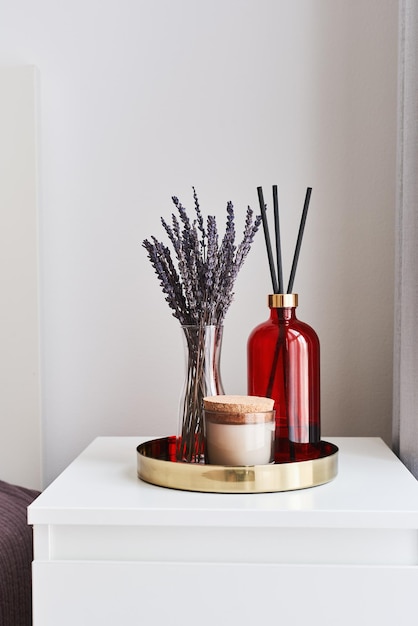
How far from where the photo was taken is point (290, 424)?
3.57 ft

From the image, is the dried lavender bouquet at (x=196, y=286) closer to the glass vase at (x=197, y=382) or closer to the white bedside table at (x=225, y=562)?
the glass vase at (x=197, y=382)

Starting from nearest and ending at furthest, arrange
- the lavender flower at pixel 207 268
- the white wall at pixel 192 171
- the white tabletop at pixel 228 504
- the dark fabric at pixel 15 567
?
the white tabletop at pixel 228 504 → the lavender flower at pixel 207 268 → the dark fabric at pixel 15 567 → the white wall at pixel 192 171

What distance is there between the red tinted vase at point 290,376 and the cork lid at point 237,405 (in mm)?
107

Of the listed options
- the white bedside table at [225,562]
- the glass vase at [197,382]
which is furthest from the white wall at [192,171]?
the white bedside table at [225,562]

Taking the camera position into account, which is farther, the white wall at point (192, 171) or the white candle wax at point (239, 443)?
the white wall at point (192, 171)

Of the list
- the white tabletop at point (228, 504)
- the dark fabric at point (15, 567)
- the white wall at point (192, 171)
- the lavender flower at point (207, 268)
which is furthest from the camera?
the white wall at point (192, 171)

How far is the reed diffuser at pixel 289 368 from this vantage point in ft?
3.56

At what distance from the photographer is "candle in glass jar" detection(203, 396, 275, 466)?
960mm

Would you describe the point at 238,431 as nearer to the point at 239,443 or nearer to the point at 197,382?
the point at 239,443

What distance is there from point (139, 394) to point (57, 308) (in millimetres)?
248

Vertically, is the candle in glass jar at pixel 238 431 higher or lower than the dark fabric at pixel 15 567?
higher

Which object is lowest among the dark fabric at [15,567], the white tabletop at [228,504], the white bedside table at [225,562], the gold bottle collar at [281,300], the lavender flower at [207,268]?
the dark fabric at [15,567]

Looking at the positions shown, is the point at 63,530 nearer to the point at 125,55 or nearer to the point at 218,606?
the point at 218,606

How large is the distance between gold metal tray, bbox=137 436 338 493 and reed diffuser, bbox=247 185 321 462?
107mm
